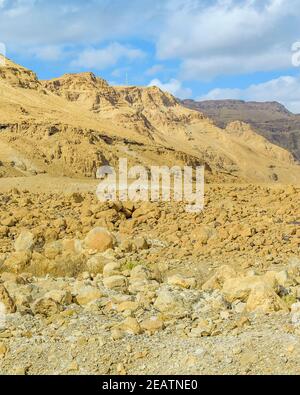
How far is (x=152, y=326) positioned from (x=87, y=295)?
1.19 meters

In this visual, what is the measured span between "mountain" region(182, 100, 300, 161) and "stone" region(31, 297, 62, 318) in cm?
9002

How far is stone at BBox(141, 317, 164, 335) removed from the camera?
514 centimetres

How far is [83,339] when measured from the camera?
4.96 meters

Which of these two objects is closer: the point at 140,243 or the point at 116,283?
the point at 116,283

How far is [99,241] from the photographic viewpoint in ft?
28.2

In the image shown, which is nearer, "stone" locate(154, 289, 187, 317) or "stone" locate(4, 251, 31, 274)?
"stone" locate(154, 289, 187, 317)

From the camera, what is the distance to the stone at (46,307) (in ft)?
18.4

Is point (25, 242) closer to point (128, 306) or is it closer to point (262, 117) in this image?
point (128, 306)

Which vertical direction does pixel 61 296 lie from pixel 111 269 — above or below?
below

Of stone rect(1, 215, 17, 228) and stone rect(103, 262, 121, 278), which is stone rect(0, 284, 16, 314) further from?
stone rect(1, 215, 17, 228)

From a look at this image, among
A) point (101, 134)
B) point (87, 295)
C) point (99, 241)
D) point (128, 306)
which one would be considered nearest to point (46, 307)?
point (87, 295)

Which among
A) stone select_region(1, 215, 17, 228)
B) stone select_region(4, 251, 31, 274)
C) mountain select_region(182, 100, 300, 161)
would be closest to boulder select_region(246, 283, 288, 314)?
stone select_region(4, 251, 31, 274)

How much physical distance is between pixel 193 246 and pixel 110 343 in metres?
3.82

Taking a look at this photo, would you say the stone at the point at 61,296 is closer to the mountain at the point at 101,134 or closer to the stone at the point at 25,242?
the stone at the point at 25,242
